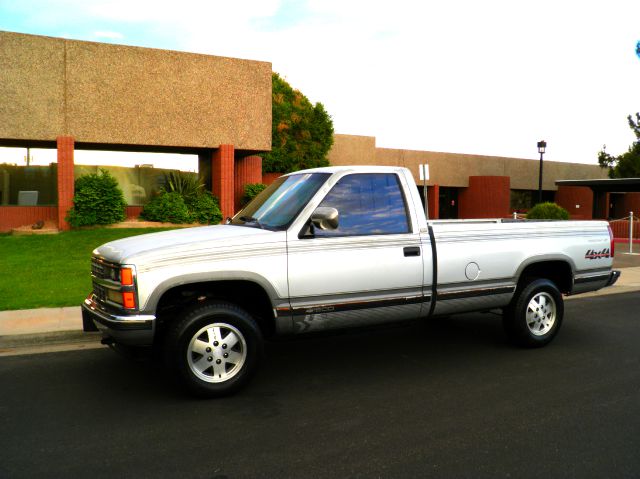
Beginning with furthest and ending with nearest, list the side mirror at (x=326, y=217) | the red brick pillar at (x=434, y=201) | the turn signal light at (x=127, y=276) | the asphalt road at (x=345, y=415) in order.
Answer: the red brick pillar at (x=434, y=201)
the side mirror at (x=326, y=217)
the turn signal light at (x=127, y=276)
the asphalt road at (x=345, y=415)

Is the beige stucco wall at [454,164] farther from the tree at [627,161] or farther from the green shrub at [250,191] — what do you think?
the green shrub at [250,191]

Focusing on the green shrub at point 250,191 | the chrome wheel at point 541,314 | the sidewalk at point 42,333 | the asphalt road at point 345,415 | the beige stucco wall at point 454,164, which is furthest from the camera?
the beige stucco wall at point 454,164

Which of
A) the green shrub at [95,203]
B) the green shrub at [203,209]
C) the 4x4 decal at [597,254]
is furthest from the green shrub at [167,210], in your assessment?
the 4x4 decal at [597,254]

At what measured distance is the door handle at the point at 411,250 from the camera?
18.9ft

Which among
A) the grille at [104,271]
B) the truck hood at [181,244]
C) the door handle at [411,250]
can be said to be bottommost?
the grille at [104,271]

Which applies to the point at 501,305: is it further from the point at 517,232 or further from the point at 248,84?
the point at 248,84

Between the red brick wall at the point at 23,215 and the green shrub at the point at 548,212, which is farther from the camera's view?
the green shrub at the point at 548,212

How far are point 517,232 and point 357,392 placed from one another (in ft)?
8.93

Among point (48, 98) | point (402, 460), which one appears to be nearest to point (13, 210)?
point (48, 98)

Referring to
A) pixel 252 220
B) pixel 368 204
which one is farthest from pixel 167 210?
pixel 368 204

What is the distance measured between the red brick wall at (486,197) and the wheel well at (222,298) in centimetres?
3522

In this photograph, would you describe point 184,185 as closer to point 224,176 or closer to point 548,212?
point 224,176

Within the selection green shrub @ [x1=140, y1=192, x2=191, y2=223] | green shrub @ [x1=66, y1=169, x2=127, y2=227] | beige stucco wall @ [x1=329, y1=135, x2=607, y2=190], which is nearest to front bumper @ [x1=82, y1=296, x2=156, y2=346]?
green shrub @ [x1=66, y1=169, x2=127, y2=227]

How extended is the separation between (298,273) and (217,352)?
102 cm
